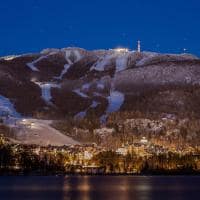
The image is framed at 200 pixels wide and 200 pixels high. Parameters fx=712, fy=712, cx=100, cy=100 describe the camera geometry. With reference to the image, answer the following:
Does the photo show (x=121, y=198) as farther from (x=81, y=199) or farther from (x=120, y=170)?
(x=120, y=170)

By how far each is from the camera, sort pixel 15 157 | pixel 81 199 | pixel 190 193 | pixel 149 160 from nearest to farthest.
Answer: pixel 81 199 → pixel 190 193 → pixel 15 157 → pixel 149 160

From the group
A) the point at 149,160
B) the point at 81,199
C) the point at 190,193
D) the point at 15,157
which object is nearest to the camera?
the point at 81,199

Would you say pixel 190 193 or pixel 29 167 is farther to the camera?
pixel 29 167

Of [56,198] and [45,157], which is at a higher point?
[45,157]

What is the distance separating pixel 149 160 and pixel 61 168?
23.6 metres

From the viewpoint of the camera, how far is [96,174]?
193875 millimetres

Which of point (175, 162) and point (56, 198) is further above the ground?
point (175, 162)

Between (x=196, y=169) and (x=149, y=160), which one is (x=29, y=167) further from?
(x=196, y=169)

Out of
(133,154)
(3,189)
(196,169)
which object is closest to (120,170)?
(133,154)

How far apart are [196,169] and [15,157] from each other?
4784cm

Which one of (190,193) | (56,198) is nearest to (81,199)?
(56,198)

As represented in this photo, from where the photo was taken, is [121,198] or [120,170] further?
[120,170]

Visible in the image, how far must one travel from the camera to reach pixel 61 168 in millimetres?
190875

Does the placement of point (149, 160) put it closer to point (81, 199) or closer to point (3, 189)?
point (3, 189)
